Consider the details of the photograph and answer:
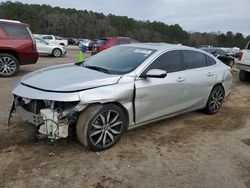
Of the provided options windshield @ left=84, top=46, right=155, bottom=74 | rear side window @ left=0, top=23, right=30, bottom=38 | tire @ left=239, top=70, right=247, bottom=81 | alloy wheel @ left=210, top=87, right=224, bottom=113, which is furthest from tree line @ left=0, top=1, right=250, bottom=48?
windshield @ left=84, top=46, right=155, bottom=74

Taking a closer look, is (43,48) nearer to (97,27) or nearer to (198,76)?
(198,76)

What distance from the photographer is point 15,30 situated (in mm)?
10102

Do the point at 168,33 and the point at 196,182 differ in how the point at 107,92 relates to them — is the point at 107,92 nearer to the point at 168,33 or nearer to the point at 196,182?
the point at 196,182

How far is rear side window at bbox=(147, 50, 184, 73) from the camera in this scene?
4991mm

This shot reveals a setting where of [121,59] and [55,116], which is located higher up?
[121,59]

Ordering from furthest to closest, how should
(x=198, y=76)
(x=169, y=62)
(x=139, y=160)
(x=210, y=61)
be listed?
1. (x=210, y=61)
2. (x=198, y=76)
3. (x=169, y=62)
4. (x=139, y=160)

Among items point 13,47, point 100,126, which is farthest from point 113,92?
point 13,47

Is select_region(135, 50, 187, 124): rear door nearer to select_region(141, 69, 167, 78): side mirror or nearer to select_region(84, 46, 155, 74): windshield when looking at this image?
select_region(141, 69, 167, 78): side mirror

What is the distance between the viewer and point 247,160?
4.34 metres

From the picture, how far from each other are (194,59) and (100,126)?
2648 mm

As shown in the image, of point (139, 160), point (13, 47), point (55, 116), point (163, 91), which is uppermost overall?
point (13, 47)

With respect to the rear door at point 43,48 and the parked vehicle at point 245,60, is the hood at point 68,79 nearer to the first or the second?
the parked vehicle at point 245,60

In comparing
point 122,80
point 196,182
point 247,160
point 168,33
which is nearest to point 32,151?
point 122,80

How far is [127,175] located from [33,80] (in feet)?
6.48
